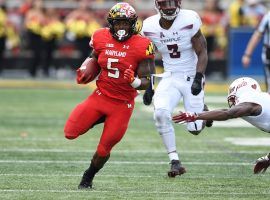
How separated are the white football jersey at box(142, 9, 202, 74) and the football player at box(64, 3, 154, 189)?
125 centimetres

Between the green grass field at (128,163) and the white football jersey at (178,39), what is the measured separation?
3.26 ft

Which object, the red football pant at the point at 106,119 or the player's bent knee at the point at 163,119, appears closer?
the red football pant at the point at 106,119

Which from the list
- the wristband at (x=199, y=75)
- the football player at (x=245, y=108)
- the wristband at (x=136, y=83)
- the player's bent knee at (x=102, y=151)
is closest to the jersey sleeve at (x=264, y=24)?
the wristband at (x=199, y=75)

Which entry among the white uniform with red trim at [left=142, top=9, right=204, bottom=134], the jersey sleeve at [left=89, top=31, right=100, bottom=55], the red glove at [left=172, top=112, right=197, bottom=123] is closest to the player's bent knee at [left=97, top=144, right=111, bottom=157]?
the red glove at [left=172, top=112, right=197, bottom=123]

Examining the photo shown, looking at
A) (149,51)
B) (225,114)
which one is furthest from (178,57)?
(225,114)

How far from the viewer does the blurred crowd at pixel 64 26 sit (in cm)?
2198

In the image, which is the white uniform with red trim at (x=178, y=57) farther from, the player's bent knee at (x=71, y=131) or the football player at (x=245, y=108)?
the player's bent knee at (x=71, y=131)

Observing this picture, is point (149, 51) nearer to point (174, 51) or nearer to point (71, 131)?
point (71, 131)

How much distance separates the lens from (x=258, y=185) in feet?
28.4

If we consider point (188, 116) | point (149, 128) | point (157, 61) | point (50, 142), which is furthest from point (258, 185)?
point (157, 61)

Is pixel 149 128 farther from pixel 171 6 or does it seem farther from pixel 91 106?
pixel 91 106

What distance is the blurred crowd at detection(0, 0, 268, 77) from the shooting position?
22.0 metres

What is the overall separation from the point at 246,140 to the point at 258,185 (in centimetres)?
375

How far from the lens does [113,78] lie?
27.9ft
